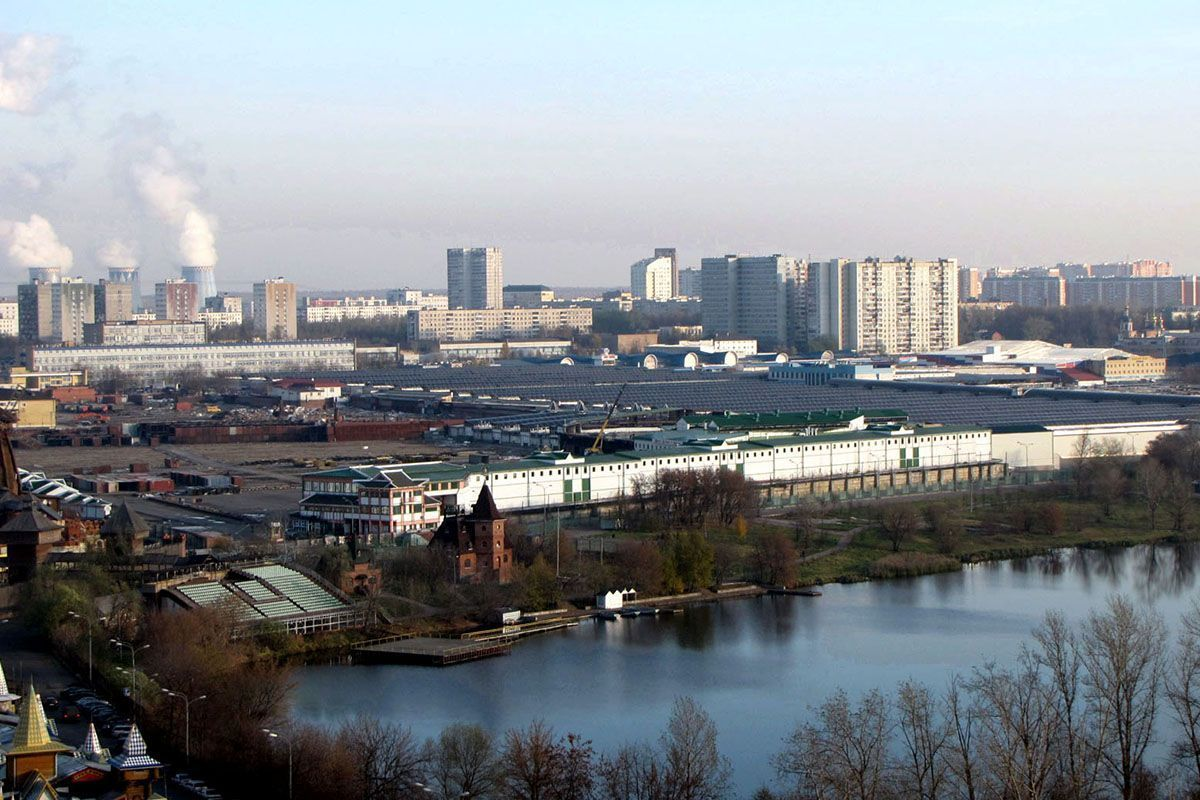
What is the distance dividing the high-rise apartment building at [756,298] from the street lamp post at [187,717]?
26.3 meters

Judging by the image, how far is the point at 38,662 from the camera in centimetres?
737

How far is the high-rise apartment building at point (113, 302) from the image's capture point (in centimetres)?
3528

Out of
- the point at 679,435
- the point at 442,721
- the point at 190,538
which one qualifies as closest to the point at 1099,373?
the point at 679,435


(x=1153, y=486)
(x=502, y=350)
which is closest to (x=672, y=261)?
(x=502, y=350)

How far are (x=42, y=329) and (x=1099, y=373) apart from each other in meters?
19.1

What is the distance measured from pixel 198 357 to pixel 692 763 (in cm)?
2395

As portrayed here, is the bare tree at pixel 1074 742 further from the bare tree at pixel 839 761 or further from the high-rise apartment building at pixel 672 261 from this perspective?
the high-rise apartment building at pixel 672 261

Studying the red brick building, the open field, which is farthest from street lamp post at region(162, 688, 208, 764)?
the open field

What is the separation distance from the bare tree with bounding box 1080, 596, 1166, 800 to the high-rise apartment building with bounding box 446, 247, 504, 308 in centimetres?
4037

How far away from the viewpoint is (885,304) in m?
31.2

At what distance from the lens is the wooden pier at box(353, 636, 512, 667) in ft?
25.7

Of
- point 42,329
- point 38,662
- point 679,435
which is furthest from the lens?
point 42,329

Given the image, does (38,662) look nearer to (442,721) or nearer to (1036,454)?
(442,721)

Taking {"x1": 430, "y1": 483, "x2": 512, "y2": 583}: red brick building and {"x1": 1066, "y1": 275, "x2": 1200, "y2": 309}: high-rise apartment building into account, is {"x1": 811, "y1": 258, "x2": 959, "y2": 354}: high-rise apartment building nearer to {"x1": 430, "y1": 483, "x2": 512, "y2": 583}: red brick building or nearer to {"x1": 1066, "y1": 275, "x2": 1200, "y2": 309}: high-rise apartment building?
{"x1": 1066, "y1": 275, "x2": 1200, "y2": 309}: high-rise apartment building
